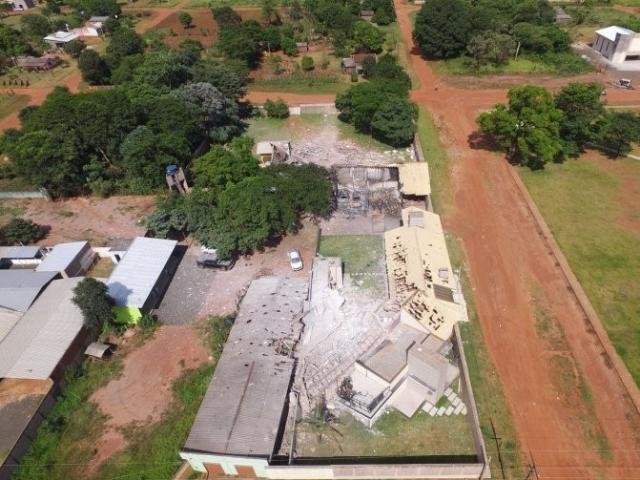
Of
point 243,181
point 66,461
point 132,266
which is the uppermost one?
point 243,181

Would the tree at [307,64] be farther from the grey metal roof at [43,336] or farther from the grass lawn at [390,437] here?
the grass lawn at [390,437]

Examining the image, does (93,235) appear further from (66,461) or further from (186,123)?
(66,461)

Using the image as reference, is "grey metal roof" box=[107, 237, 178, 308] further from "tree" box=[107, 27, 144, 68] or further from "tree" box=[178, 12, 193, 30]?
"tree" box=[178, 12, 193, 30]

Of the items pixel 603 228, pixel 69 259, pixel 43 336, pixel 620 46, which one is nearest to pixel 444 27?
pixel 620 46

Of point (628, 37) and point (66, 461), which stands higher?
point (628, 37)

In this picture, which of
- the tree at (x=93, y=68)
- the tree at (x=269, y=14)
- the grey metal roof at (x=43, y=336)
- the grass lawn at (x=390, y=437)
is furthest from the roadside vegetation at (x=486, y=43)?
the grey metal roof at (x=43, y=336)

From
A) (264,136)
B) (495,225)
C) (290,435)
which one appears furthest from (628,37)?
(290,435)

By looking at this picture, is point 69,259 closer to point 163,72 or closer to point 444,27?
point 163,72
